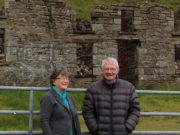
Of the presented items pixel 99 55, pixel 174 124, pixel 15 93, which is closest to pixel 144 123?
pixel 174 124

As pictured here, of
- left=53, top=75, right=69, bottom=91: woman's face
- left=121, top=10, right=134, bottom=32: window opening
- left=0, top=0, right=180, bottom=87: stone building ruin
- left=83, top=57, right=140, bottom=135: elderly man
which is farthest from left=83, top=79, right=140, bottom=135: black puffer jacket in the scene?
left=121, top=10, right=134, bottom=32: window opening

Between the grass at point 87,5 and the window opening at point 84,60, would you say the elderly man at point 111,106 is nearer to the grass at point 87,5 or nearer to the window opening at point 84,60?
the window opening at point 84,60

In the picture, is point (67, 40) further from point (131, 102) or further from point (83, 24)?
point (131, 102)

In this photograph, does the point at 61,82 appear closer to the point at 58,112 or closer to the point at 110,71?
the point at 58,112

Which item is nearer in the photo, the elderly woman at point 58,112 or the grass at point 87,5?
the elderly woman at point 58,112

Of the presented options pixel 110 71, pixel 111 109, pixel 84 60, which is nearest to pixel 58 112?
pixel 111 109

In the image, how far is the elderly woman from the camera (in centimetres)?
760

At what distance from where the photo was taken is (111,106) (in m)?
7.84

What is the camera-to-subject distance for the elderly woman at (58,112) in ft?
24.9

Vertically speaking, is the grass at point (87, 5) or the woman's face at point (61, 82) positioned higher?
the grass at point (87, 5)

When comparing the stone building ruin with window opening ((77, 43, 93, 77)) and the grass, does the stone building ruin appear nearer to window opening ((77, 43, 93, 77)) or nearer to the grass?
window opening ((77, 43, 93, 77))

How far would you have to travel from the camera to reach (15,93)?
16750mm

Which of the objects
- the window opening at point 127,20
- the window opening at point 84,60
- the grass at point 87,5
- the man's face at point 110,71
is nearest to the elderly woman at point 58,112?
the man's face at point 110,71

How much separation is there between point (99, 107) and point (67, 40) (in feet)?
39.4
